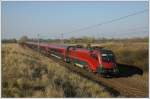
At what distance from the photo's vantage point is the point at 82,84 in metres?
12.1

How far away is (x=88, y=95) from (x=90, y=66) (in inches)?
201

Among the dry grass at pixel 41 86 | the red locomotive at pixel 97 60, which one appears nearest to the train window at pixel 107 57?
the red locomotive at pixel 97 60

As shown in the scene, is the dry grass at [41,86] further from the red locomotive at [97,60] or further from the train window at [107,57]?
the train window at [107,57]

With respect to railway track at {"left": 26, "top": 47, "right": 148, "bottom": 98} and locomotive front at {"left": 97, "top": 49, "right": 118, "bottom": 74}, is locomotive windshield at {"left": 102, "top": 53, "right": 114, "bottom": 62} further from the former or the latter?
railway track at {"left": 26, "top": 47, "right": 148, "bottom": 98}

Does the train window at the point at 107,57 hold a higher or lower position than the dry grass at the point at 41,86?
higher

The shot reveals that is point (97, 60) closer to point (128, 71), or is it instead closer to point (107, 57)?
point (107, 57)

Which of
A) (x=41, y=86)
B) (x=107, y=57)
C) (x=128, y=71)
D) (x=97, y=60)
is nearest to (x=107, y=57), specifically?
(x=107, y=57)

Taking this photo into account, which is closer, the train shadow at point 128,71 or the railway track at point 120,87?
the railway track at point 120,87

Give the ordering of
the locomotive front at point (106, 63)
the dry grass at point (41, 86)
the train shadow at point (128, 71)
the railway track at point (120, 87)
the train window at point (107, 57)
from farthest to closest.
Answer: the train shadow at point (128, 71), the train window at point (107, 57), the locomotive front at point (106, 63), the railway track at point (120, 87), the dry grass at point (41, 86)

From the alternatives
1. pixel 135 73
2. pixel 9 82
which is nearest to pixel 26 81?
pixel 9 82

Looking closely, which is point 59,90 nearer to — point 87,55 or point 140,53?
point 87,55

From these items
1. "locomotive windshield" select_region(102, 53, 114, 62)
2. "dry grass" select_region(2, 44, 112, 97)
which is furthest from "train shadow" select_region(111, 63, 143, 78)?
"dry grass" select_region(2, 44, 112, 97)

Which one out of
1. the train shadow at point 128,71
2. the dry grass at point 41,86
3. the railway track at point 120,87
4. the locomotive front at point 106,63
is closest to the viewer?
the dry grass at point 41,86

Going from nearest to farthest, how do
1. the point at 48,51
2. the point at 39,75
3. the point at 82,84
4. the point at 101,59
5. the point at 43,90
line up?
the point at 43,90 < the point at 82,84 < the point at 39,75 < the point at 101,59 < the point at 48,51
